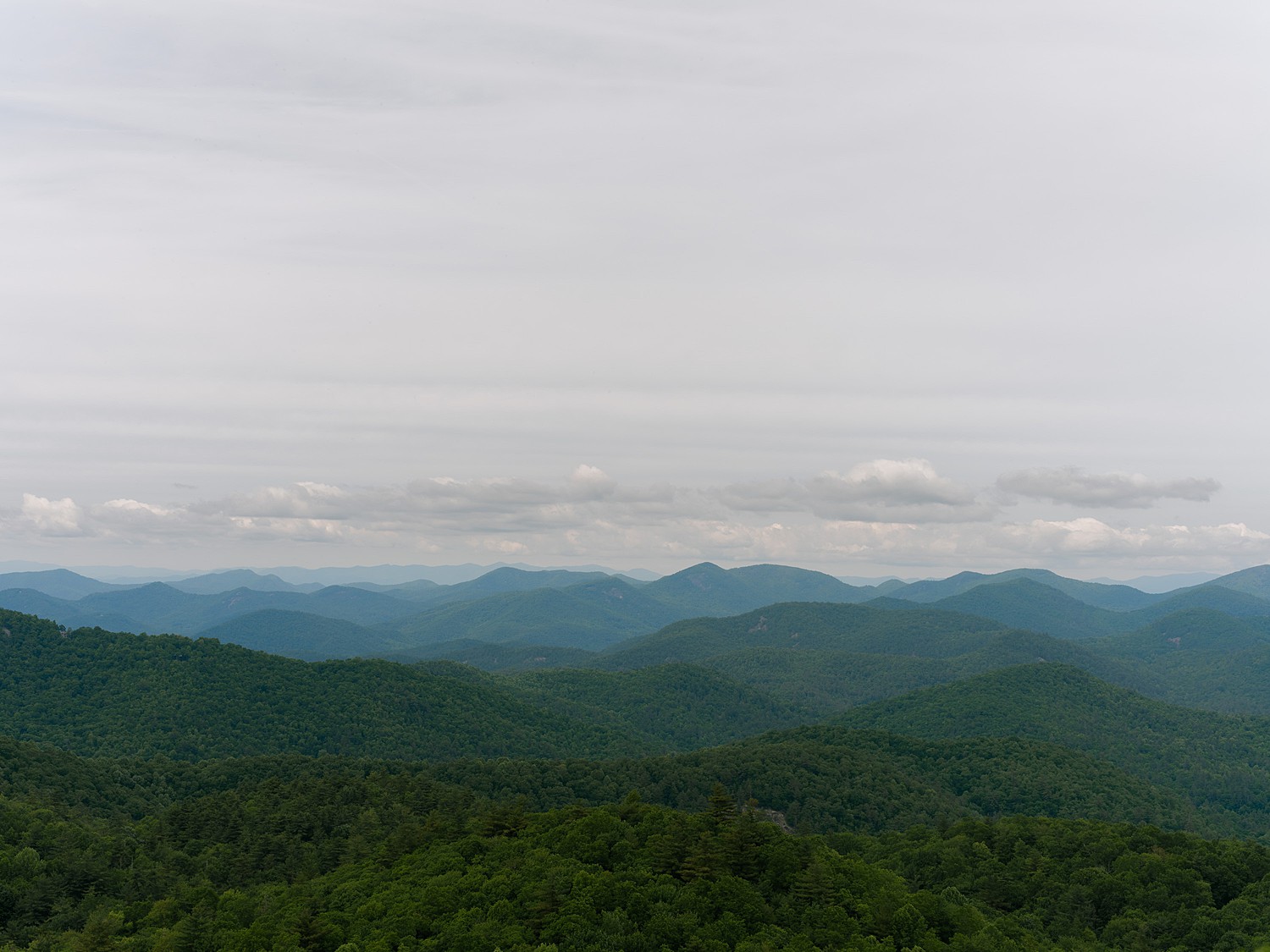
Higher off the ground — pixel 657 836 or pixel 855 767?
pixel 657 836

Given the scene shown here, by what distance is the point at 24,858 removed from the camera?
95.5 metres

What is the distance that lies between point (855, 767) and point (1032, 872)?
99.9 m

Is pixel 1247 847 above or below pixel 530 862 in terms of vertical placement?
below

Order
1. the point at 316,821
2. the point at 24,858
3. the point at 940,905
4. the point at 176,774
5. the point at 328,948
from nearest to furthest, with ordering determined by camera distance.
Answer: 1. the point at 328,948
2. the point at 940,905
3. the point at 24,858
4. the point at 316,821
5. the point at 176,774

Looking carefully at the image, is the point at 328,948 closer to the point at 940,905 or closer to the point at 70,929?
the point at 70,929

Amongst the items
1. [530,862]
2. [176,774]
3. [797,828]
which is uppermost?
[530,862]

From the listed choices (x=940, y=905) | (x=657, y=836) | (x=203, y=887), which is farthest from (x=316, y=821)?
(x=940, y=905)

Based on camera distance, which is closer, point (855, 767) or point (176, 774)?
point (176, 774)

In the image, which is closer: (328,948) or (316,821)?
(328,948)

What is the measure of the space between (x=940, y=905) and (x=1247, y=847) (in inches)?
2446

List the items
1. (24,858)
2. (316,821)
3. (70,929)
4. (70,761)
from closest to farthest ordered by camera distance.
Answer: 1. (70,929)
2. (24,858)
3. (316,821)
4. (70,761)

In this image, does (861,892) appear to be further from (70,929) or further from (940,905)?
(70,929)

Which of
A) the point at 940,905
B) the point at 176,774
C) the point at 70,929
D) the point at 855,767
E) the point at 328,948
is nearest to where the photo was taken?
the point at 328,948

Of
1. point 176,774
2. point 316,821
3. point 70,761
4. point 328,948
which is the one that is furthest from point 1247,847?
point 70,761
